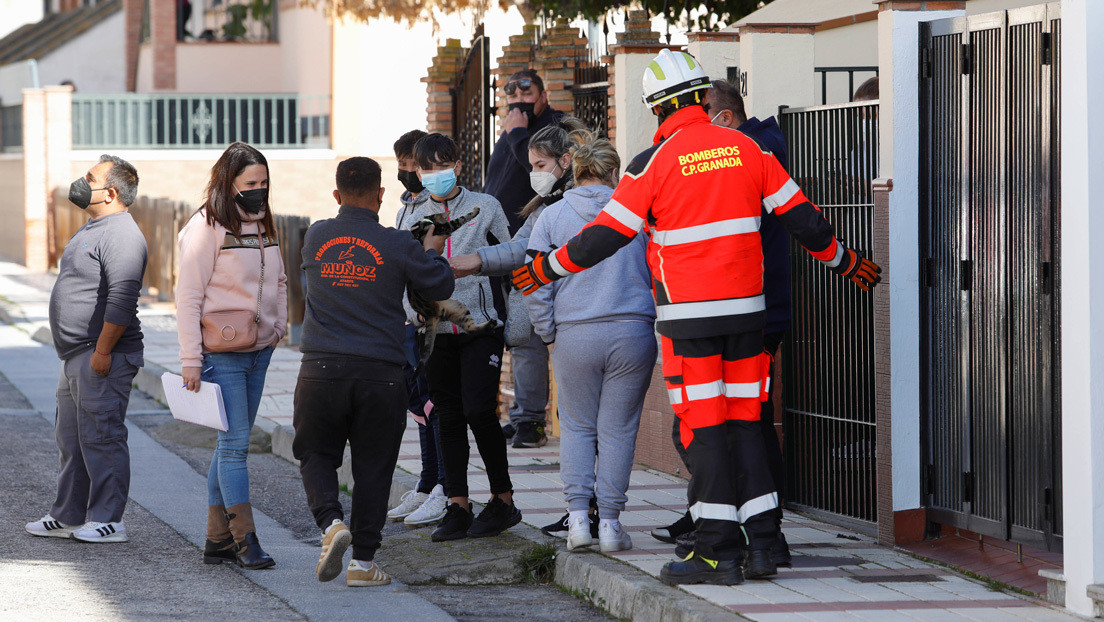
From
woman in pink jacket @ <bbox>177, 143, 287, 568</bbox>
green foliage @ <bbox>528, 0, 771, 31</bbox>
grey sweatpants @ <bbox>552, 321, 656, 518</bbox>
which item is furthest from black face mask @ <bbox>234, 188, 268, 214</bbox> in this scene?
green foliage @ <bbox>528, 0, 771, 31</bbox>

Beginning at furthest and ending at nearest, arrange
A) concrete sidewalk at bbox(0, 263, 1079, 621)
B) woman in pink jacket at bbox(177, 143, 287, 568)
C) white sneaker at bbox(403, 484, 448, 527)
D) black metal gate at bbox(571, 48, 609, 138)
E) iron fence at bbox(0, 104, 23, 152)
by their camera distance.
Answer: iron fence at bbox(0, 104, 23, 152) → black metal gate at bbox(571, 48, 609, 138) → white sneaker at bbox(403, 484, 448, 527) → woman in pink jacket at bbox(177, 143, 287, 568) → concrete sidewalk at bbox(0, 263, 1079, 621)

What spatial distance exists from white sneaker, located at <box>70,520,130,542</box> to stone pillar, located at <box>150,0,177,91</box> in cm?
2578

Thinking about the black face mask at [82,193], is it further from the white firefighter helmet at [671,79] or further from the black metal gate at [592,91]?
the black metal gate at [592,91]

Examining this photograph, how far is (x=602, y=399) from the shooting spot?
6.16m

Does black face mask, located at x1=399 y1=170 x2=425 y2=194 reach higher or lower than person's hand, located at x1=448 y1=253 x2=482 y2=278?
higher

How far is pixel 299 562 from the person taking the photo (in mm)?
6625

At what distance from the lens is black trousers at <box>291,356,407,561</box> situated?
5.77 m

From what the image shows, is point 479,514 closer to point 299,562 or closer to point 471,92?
point 299,562

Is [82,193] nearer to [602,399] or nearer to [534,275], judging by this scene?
[534,275]

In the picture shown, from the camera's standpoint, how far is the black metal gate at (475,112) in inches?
418

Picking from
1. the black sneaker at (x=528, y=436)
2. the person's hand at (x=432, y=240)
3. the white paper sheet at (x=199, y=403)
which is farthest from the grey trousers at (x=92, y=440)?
the black sneaker at (x=528, y=436)

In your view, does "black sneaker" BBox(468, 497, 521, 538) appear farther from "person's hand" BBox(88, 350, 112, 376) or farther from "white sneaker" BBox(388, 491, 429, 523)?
"person's hand" BBox(88, 350, 112, 376)

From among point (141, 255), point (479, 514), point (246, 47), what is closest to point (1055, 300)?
point (479, 514)

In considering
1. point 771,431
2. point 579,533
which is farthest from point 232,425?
point 771,431
